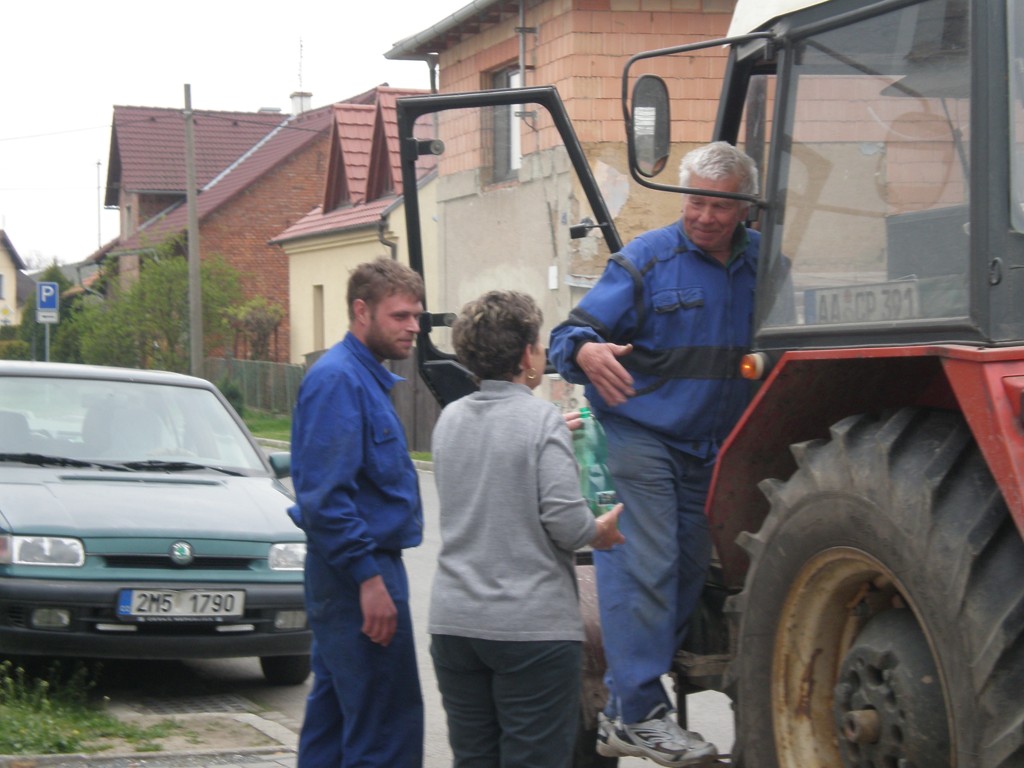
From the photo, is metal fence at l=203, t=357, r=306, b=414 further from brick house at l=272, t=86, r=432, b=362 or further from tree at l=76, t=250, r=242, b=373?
tree at l=76, t=250, r=242, b=373

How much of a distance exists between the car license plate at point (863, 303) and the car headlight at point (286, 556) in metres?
3.80

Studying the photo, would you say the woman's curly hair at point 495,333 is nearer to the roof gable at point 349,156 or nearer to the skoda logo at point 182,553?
the skoda logo at point 182,553

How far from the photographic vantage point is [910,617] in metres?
3.41

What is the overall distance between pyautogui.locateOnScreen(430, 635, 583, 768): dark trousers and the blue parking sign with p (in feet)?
81.8

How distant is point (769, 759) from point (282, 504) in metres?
4.25

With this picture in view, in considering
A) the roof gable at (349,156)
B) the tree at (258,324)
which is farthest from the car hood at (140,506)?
the tree at (258,324)

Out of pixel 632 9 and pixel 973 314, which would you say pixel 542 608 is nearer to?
pixel 973 314

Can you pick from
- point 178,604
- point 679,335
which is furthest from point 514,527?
point 178,604

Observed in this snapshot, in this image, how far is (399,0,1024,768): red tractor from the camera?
305 cm

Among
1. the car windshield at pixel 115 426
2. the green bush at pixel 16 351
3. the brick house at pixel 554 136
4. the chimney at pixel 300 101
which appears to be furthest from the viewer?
the chimney at pixel 300 101

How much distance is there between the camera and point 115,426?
315 inches

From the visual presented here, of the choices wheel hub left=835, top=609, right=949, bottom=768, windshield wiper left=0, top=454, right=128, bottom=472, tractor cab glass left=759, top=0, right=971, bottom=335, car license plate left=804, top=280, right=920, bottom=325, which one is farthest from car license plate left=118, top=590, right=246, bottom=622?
wheel hub left=835, top=609, right=949, bottom=768

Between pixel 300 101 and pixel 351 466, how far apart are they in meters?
52.4

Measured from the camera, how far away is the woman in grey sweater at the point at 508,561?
3789 mm
